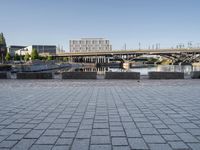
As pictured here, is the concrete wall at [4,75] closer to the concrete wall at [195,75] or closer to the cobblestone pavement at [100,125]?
the cobblestone pavement at [100,125]

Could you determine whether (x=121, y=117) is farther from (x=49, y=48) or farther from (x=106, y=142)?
(x=49, y=48)

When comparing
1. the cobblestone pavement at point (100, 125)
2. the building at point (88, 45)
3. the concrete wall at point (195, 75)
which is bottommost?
the cobblestone pavement at point (100, 125)

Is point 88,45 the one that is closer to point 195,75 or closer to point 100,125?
point 195,75

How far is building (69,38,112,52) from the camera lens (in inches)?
5212

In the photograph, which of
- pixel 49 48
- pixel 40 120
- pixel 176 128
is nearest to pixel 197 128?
pixel 176 128

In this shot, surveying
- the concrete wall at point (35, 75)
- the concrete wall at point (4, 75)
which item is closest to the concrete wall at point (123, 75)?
the concrete wall at point (35, 75)

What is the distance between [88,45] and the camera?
440ft

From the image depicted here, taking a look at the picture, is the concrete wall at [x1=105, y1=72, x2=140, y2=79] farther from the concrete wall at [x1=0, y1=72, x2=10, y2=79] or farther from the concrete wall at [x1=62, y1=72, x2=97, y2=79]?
the concrete wall at [x1=0, y1=72, x2=10, y2=79]

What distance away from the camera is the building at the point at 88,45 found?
132375mm

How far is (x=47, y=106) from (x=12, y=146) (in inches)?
128

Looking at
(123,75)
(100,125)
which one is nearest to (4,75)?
(123,75)

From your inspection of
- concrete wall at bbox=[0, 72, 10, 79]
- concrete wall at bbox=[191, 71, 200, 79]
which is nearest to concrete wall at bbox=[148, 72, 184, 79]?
concrete wall at bbox=[191, 71, 200, 79]

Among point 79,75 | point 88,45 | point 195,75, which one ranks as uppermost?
point 88,45

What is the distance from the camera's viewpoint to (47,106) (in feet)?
22.6
